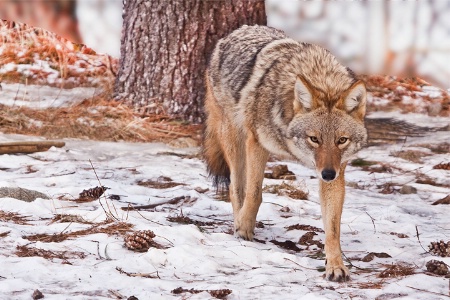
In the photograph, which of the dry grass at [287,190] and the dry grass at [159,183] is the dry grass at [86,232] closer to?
the dry grass at [159,183]

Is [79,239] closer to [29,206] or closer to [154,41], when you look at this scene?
[29,206]

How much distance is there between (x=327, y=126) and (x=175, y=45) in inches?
167

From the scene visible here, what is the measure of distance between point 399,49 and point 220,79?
2.08 m

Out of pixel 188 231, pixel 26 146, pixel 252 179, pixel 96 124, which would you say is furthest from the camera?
pixel 96 124

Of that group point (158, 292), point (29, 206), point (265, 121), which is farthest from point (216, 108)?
point (158, 292)

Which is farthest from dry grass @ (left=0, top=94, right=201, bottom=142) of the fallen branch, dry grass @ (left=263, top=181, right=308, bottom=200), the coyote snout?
the coyote snout

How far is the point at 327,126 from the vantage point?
4055 mm

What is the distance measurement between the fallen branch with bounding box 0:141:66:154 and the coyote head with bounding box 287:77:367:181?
326 centimetres

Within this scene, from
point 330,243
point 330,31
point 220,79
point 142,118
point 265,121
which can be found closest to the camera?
point 330,243

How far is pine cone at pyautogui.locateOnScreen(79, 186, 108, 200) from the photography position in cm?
520

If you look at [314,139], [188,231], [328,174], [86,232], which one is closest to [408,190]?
[314,139]

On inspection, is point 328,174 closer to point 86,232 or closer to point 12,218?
point 86,232

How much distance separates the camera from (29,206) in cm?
468

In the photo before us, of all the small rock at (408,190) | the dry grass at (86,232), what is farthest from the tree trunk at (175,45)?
the dry grass at (86,232)
